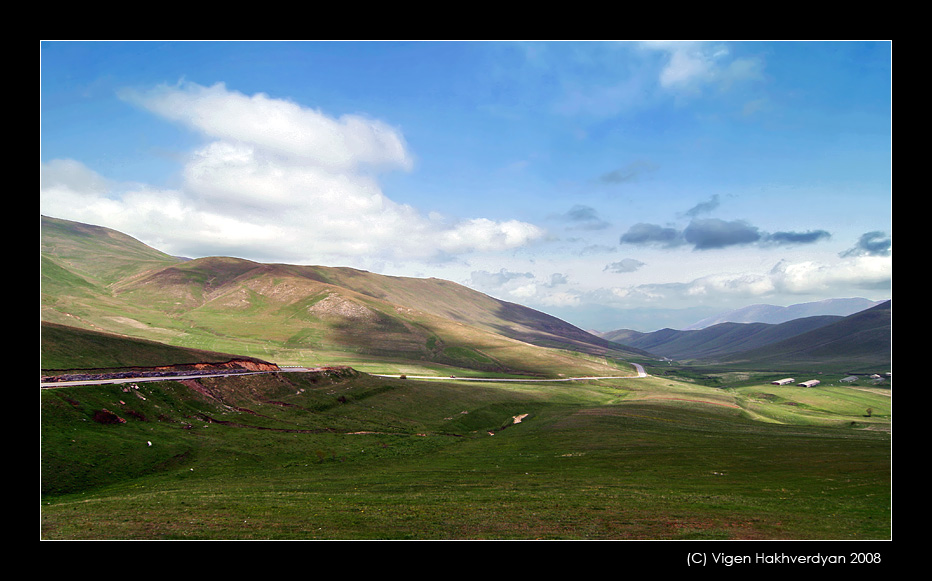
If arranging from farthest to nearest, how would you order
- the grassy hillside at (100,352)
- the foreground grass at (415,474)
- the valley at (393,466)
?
the grassy hillside at (100,352) → the valley at (393,466) → the foreground grass at (415,474)

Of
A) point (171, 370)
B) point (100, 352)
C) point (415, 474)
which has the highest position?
point (100, 352)

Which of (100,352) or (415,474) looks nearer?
(415,474)

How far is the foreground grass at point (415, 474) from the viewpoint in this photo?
2275 centimetres

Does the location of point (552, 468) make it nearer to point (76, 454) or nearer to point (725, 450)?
point (725, 450)

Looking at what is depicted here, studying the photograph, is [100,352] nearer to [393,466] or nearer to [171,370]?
[171,370]

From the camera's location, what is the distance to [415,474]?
135ft

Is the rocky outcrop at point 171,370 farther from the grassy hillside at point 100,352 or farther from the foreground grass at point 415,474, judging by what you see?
the foreground grass at point 415,474

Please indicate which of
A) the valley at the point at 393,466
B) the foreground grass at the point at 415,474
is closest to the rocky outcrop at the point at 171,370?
the valley at the point at 393,466

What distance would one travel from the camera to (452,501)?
28.6m

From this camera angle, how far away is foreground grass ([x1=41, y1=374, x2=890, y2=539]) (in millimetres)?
22750

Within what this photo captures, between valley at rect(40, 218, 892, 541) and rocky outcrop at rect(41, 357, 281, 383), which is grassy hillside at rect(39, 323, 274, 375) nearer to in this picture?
valley at rect(40, 218, 892, 541)

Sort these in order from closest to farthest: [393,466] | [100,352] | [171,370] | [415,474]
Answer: [415,474]
[393,466]
[171,370]
[100,352]

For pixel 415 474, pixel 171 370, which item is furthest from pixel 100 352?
pixel 415 474
